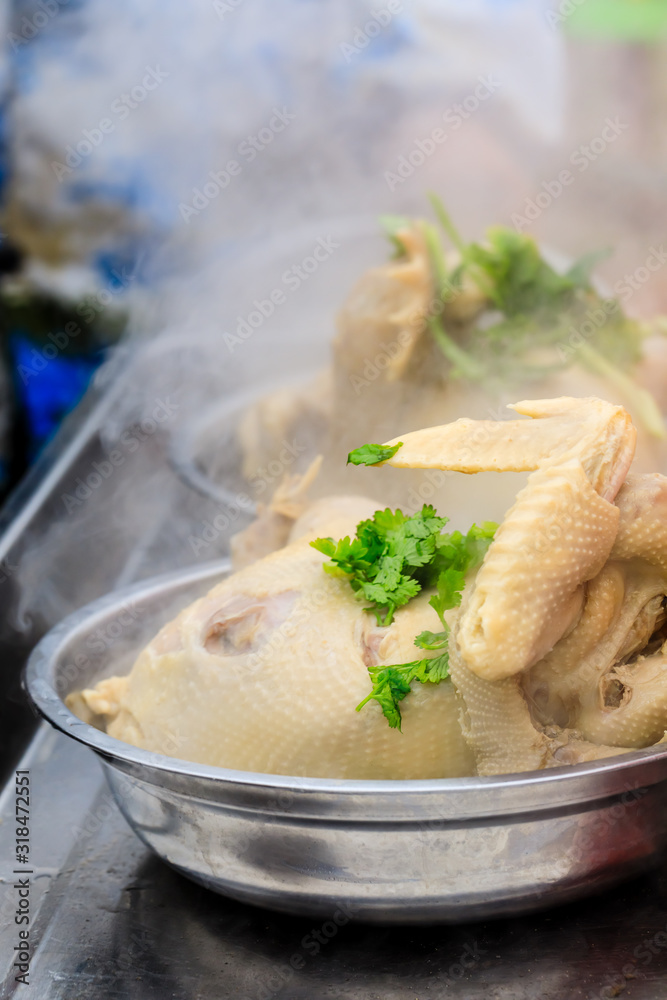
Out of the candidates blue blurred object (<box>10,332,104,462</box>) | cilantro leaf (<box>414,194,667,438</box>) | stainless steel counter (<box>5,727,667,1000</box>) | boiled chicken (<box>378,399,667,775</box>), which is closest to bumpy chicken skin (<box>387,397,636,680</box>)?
boiled chicken (<box>378,399,667,775</box>)

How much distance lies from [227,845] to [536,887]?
47 centimetres

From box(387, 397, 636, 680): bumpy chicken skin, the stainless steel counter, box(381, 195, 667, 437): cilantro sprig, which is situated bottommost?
the stainless steel counter

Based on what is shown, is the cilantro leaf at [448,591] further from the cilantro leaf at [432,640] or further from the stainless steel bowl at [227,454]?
the stainless steel bowl at [227,454]

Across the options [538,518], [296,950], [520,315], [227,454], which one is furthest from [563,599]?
[227,454]

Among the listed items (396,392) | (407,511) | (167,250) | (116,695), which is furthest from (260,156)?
(116,695)

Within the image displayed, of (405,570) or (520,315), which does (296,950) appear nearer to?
(405,570)

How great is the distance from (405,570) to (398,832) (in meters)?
0.43

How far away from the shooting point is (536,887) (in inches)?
53.1

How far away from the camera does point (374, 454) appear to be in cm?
145

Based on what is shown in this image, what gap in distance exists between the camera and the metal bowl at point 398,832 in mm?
1222

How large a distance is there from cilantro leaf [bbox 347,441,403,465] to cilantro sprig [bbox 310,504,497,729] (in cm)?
14

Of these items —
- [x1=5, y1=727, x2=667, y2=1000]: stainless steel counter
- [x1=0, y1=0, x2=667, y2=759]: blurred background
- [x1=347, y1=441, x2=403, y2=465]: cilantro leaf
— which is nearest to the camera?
[x1=5, y1=727, x2=667, y2=1000]: stainless steel counter

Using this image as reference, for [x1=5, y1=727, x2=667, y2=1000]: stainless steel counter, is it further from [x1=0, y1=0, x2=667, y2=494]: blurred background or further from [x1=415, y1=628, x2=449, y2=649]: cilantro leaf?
[x1=0, y1=0, x2=667, y2=494]: blurred background

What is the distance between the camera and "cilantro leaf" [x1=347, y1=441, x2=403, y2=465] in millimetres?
1431
